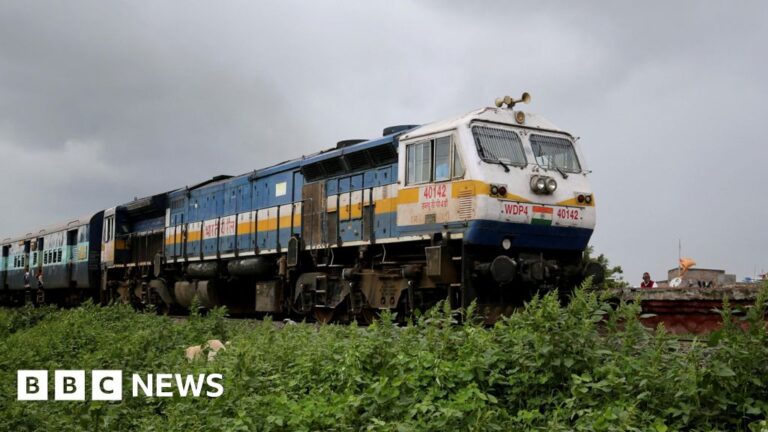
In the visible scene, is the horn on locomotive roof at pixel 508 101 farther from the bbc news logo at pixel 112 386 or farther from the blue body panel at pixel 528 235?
the bbc news logo at pixel 112 386

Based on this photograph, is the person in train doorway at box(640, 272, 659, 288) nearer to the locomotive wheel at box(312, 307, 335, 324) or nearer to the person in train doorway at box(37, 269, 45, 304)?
the locomotive wheel at box(312, 307, 335, 324)

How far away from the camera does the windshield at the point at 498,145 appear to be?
38.5 ft

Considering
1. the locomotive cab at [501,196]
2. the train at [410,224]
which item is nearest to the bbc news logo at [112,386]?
the train at [410,224]

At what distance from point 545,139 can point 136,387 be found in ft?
24.4

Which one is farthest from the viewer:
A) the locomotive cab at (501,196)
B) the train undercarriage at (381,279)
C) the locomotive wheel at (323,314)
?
the locomotive wheel at (323,314)

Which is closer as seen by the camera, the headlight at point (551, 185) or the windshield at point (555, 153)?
the headlight at point (551, 185)

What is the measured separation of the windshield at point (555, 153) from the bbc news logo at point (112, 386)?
6590 millimetres

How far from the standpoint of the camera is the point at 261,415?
6922 mm

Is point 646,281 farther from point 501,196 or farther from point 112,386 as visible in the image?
point 112,386

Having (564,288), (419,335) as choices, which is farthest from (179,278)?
(419,335)

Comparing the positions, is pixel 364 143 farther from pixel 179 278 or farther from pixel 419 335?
pixel 179 278

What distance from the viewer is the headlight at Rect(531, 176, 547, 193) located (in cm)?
1191

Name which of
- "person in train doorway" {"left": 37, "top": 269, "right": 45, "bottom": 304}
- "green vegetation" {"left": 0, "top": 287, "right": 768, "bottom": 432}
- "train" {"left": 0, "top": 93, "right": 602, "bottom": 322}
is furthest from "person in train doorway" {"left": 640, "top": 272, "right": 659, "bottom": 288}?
"person in train doorway" {"left": 37, "top": 269, "right": 45, "bottom": 304}

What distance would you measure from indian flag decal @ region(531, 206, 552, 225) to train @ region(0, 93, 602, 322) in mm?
19
